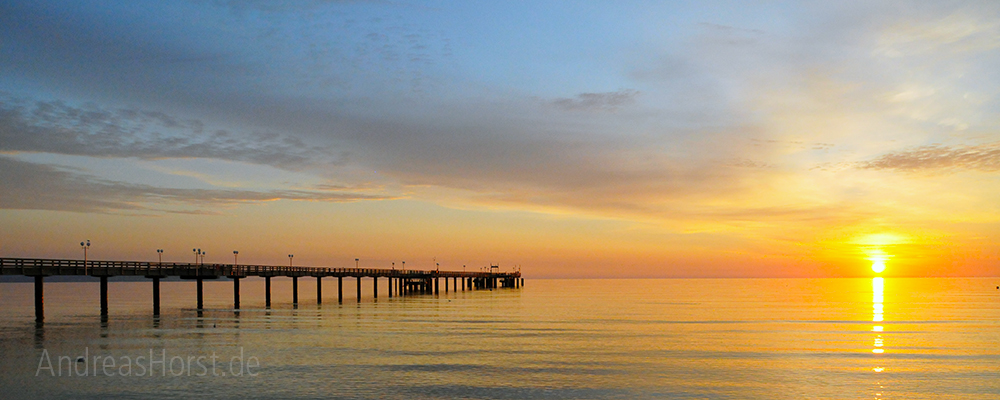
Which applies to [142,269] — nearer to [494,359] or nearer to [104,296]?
[104,296]

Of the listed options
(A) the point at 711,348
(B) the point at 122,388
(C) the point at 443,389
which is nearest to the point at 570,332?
(A) the point at 711,348

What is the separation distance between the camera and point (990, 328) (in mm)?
53750

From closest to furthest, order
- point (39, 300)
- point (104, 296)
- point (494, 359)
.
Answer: point (494, 359)
point (39, 300)
point (104, 296)

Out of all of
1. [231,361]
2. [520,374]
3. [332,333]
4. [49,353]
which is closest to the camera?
[520,374]

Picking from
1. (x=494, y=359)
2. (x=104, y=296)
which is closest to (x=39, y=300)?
(x=104, y=296)

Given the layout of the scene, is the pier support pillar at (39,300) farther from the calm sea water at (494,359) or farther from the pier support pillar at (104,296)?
the pier support pillar at (104,296)

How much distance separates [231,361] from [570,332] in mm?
24129

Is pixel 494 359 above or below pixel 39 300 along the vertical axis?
below

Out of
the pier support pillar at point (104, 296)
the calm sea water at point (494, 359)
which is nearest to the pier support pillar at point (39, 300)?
the calm sea water at point (494, 359)

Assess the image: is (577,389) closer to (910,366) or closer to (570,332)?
(910,366)

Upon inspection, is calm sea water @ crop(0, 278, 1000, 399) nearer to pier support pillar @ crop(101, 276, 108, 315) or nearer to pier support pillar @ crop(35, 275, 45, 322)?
pier support pillar @ crop(35, 275, 45, 322)

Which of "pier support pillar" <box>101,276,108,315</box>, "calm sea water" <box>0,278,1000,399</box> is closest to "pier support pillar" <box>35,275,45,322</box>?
"calm sea water" <box>0,278,1000,399</box>

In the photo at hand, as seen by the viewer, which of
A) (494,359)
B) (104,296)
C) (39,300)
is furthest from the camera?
(104,296)

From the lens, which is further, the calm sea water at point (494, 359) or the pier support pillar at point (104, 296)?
the pier support pillar at point (104, 296)
